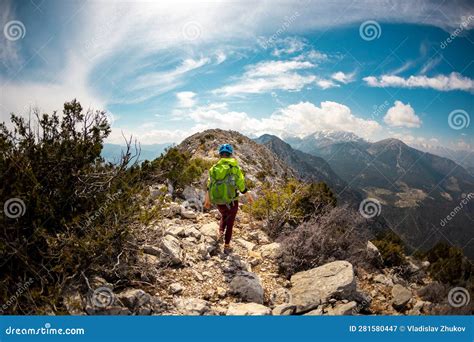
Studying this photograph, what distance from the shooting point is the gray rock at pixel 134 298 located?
4.05m

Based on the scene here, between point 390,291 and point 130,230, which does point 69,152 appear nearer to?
point 130,230

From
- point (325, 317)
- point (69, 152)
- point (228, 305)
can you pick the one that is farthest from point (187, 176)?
point (325, 317)

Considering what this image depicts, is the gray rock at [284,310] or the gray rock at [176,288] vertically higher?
the gray rock at [176,288]

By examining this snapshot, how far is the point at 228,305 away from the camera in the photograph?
15.3 ft

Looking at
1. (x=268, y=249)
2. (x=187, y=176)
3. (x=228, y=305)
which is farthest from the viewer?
(x=187, y=176)

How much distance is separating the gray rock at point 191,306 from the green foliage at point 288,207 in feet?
11.7

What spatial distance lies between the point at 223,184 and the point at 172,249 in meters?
1.59

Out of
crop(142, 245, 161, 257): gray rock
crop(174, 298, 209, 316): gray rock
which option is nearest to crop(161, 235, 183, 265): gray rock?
crop(142, 245, 161, 257): gray rock

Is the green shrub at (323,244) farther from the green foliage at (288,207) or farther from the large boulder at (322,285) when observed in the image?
the green foliage at (288,207)

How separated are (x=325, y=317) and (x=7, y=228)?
14.7 feet

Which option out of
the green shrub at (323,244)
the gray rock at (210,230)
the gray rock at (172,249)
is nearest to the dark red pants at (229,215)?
the gray rock at (210,230)

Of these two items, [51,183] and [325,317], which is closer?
[325,317]

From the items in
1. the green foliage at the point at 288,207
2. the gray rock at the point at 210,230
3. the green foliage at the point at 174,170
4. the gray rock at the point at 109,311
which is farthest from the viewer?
the green foliage at the point at 174,170

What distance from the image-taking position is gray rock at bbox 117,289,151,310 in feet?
13.3
